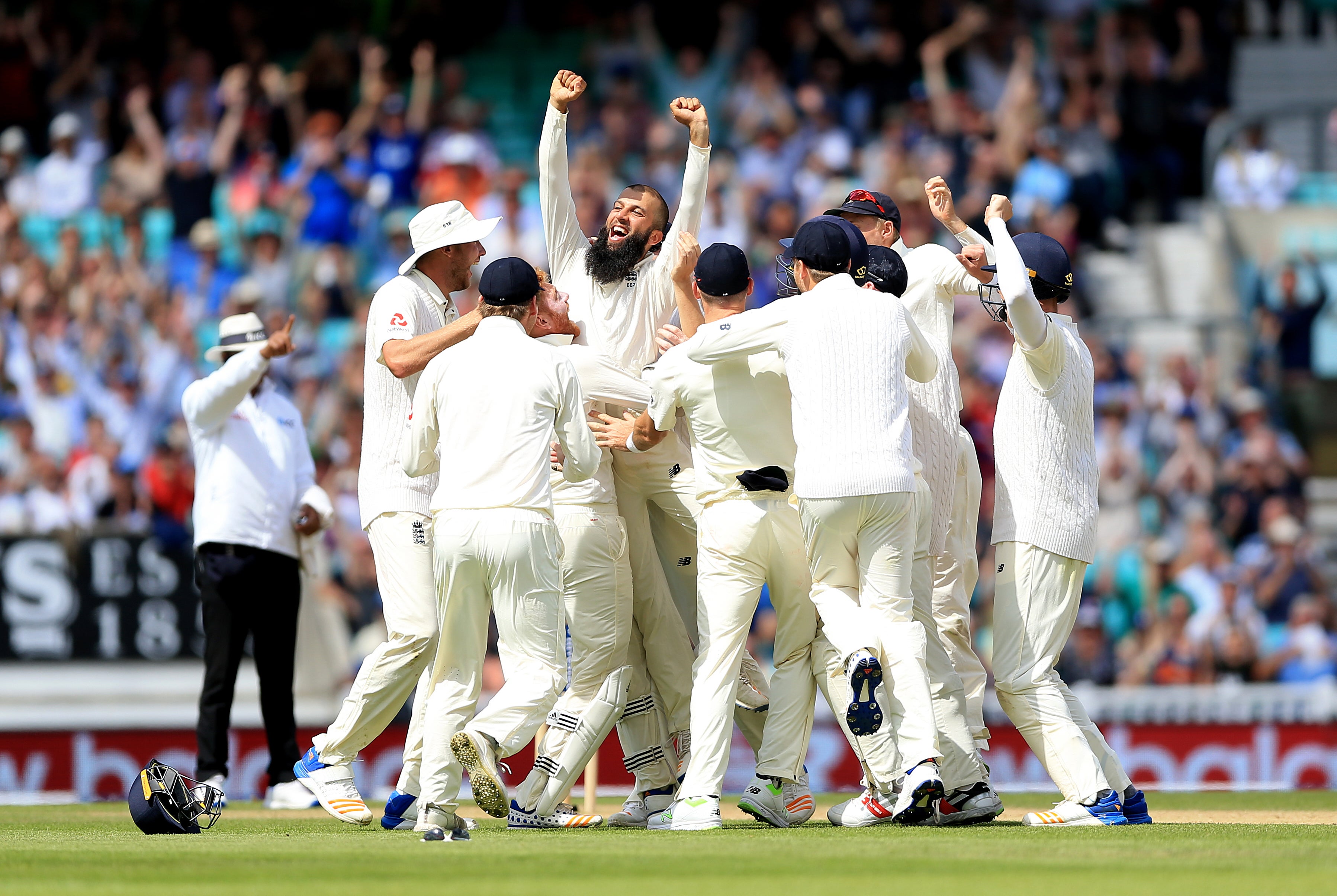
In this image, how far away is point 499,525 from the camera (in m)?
7.13

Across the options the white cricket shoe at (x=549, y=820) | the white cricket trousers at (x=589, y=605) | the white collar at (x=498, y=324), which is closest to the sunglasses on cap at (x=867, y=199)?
the white cricket trousers at (x=589, y=605)

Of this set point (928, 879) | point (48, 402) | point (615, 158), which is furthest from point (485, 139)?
point (928, 879)

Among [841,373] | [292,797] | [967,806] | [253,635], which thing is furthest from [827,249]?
[292,797]

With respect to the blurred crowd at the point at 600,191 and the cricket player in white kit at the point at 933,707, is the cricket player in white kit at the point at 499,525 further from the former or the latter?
the blurred crowd at the point at 600,191

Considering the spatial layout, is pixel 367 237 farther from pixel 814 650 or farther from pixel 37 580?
pixel 814 650

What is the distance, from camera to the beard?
868cm

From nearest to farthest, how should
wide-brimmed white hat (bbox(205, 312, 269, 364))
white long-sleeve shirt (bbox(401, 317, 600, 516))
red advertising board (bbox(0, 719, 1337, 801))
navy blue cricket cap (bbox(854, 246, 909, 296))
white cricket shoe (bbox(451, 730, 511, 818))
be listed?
white cricket shoe (bbox(451, 730, 511, 818)), white long-sleeve shirt (bbox(401, 317, 600, 516)), navy blue cricket cap (bbox(854, 246, 909, 296)), wide-brimmed white hat (bbox(205, 312, 269, 364)), red advertising board (bbox(0, 719, 1337, 801))

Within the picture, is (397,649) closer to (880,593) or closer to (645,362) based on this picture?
(645,362)

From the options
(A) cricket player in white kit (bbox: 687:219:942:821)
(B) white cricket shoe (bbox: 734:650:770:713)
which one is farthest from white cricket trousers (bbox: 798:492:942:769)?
(B) white cricket shoe (bbox: 734:650:770:713)

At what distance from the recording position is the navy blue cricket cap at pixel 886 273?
801 centimetres

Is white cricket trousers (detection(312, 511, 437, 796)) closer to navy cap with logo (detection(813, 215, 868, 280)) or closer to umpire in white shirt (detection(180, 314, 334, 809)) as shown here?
umpire in white shirt (detection(180, 314, 334, 809))

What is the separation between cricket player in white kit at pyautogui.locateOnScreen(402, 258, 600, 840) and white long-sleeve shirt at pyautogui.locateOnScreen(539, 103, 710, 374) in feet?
4.18

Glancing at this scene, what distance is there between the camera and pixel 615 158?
18406 millimetres

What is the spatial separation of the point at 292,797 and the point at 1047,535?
447cm
